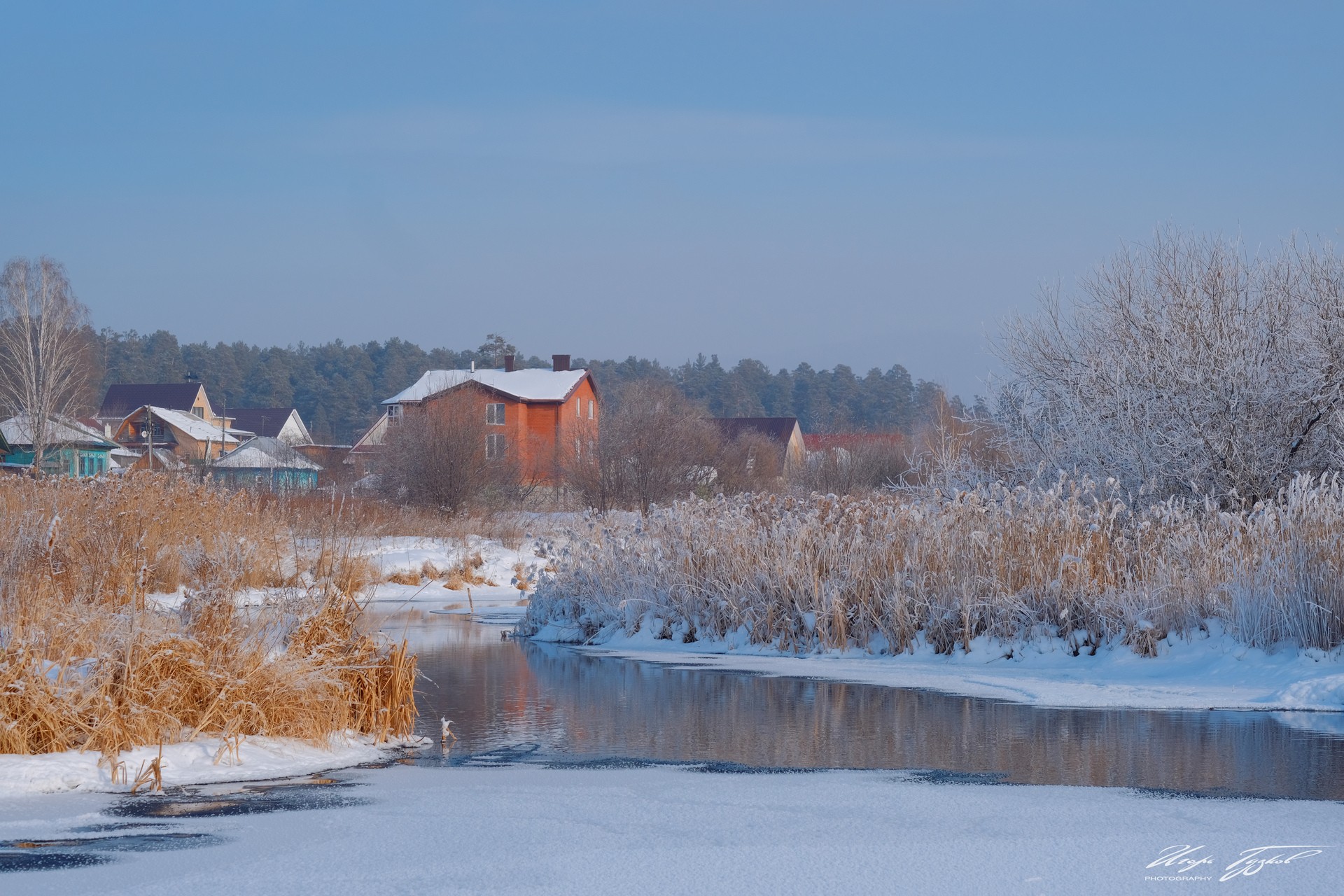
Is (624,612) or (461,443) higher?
(461,443)

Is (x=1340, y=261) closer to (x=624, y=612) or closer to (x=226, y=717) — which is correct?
(x=624, y=612)

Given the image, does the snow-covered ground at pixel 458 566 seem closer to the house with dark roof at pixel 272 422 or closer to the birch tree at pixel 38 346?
the birch tree at pixel 38 346

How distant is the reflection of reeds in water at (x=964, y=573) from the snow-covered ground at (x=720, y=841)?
5532 mm

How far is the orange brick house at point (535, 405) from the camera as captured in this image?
50.2m

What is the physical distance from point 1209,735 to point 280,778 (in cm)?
520

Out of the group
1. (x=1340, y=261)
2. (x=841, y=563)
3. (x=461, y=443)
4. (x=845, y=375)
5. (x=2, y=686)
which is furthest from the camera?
(x=845, y=375)

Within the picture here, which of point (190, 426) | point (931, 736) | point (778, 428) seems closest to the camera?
point (931, 736)

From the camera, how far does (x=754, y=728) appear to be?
25.3ft

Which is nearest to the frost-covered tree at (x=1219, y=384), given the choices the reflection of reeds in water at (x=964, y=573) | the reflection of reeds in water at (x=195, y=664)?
the reflection of reeds in water at (x=964, y=573)

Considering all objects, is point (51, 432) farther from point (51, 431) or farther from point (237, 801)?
point (237, 801)

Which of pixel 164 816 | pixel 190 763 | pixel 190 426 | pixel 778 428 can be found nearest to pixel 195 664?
pixel 190 763

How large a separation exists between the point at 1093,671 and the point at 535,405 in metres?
55.7

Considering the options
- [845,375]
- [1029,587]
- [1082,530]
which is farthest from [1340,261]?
[845,375]

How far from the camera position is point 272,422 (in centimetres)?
10050
